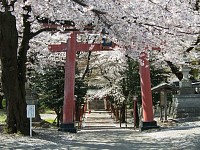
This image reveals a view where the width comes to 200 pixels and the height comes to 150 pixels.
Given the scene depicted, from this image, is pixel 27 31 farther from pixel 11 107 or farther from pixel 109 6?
pixel 109 6

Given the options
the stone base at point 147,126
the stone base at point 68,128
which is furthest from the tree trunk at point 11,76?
the stone base at point 147,126

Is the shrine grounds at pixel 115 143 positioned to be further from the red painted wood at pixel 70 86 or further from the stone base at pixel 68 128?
the red painted wood at pixel 70 86

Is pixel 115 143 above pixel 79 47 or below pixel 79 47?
below

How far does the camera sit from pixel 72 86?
16.3 m

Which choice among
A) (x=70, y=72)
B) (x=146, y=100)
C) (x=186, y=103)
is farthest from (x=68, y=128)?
(x=186, y=103)

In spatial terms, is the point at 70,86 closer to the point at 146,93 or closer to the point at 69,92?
the point at 69,92

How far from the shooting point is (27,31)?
13102 mm

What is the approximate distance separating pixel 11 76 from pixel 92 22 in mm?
3216

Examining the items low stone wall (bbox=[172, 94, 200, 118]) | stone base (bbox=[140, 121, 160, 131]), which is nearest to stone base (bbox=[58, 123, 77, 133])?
stone base (bbox=[140, 121, 160, 131])

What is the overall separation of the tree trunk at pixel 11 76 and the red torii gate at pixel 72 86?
10.8 feet

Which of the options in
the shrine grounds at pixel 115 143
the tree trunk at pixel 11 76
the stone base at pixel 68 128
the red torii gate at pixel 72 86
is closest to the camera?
the shrine grounds at pixel 115 143

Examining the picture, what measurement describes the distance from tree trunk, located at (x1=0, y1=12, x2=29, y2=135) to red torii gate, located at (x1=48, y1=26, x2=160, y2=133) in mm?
3295

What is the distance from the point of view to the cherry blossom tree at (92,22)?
11.0m

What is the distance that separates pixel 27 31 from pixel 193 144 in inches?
265
